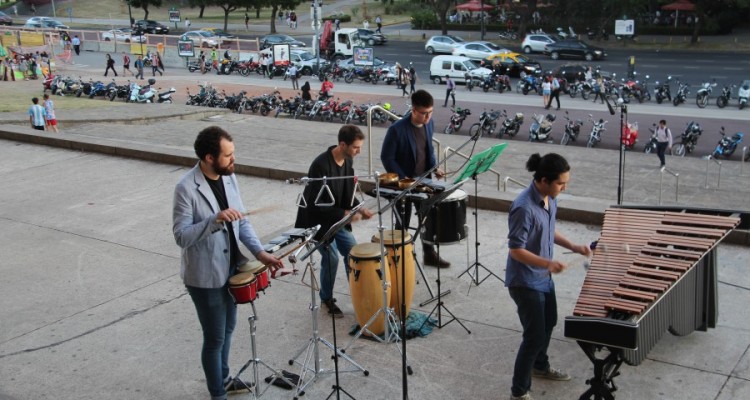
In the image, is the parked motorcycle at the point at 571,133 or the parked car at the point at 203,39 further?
the parked car at the point at 203,39

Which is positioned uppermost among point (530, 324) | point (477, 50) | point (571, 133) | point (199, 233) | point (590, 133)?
point (199, 233)

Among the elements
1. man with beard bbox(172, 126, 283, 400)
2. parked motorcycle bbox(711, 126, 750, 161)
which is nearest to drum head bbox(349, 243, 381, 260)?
man with beard bbox(172, 126, 283, 400)

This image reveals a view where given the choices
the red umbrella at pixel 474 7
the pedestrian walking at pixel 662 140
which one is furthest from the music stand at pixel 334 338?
the red umbrella at pixel 474 7

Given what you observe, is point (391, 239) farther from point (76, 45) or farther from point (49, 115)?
point (76, 45)

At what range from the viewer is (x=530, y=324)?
5.38 meters

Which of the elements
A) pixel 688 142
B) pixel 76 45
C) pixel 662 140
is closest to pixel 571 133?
pixel 688 142

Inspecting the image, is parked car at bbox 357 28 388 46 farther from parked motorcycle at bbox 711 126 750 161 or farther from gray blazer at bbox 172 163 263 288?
gray blazer at bbox 172 163 263 288

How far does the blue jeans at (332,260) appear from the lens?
711 cm

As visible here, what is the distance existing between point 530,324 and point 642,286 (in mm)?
787

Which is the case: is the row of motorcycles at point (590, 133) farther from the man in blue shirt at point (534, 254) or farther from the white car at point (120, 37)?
the white car at point (120, 37)

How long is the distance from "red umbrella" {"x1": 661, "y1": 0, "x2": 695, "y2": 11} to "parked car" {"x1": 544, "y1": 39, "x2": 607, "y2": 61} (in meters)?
9.80

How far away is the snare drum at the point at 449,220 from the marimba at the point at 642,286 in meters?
1.51

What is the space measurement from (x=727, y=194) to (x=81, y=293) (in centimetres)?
1297

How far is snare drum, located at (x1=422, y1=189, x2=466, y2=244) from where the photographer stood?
7328 millimetres
